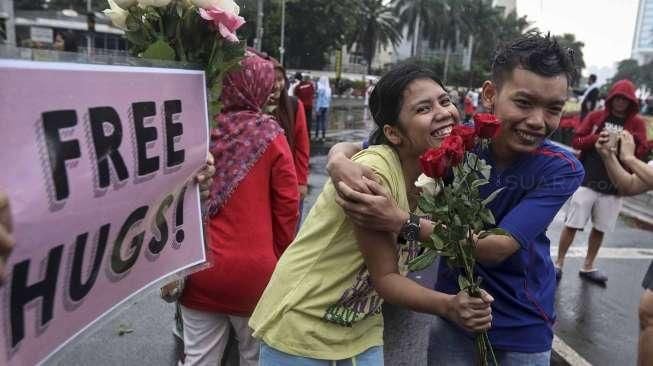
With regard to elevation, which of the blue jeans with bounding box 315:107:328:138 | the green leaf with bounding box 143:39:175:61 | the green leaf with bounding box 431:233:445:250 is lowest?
the blue jeans with bounding box 315:107:328:138

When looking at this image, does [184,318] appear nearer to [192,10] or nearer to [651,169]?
[192,10]

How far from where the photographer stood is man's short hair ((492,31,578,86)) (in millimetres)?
1796

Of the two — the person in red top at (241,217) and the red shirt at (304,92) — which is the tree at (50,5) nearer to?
the red shirt at (304,92)

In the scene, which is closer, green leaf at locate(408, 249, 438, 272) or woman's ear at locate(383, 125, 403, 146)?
green leaf at locate(408, 249, 438, 272)

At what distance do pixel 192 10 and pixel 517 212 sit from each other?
4.02 feet

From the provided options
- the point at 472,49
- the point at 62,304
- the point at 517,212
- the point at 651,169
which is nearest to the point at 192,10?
the point at 62,304

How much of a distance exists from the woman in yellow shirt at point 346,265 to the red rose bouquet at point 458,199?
0.96ft

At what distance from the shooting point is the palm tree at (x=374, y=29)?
71500mm

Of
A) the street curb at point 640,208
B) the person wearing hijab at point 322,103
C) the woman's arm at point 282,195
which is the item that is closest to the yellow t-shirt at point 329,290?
the woman's arm at point 282,195

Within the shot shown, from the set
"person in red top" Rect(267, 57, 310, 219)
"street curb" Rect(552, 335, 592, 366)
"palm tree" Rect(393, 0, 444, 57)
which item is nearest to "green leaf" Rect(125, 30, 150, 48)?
"person in red top" Rect(267, 57, 310, 219)

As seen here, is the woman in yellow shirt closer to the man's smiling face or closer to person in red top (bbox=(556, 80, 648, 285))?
the man's smiling face

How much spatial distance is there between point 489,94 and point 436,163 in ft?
2.50

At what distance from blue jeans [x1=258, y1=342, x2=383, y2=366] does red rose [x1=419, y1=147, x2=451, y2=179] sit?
80 cm

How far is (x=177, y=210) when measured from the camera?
1.78 m
